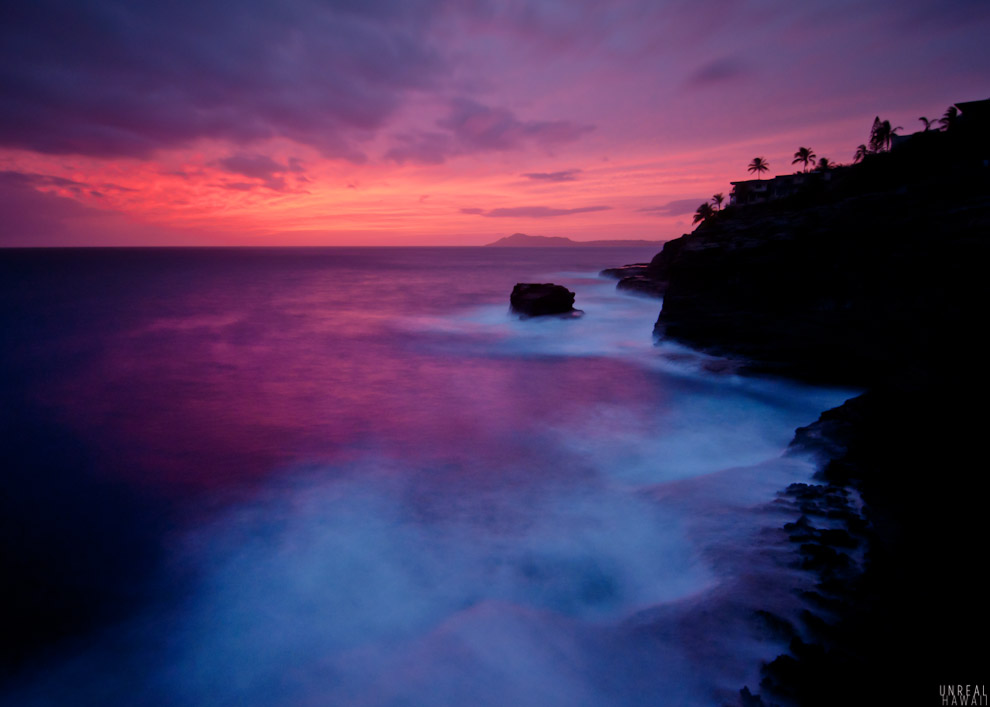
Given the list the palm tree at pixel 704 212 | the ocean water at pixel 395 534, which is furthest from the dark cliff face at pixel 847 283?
the palm tree at pixel 704 212

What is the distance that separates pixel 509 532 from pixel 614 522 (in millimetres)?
1976

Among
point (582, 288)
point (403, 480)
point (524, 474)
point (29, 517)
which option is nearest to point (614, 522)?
point (524, 474)

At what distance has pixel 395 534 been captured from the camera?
8.14 m

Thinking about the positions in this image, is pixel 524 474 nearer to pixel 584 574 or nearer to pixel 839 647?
pixel 584 574

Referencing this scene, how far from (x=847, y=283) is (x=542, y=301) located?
1658 centimetres

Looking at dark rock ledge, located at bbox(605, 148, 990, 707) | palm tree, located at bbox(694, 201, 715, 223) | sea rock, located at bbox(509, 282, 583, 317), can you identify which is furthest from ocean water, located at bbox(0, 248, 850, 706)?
palm tree, located at bbox(694, 201, 715, 223)

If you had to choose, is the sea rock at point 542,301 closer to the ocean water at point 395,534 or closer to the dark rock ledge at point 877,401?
the dark rock ledge at point 877,401

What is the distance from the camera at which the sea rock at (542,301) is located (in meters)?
28.9

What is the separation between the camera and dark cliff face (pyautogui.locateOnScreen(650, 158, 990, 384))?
11.6 metres

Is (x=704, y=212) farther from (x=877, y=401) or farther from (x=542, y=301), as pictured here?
(x=877, y=401)

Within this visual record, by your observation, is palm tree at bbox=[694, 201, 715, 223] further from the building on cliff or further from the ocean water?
the ocean water

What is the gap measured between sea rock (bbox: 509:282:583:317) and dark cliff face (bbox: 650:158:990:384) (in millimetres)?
9378

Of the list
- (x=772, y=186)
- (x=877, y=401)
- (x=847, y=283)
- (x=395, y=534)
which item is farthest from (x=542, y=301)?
(x=772, y=186)

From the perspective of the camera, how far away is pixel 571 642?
547 centimetres
